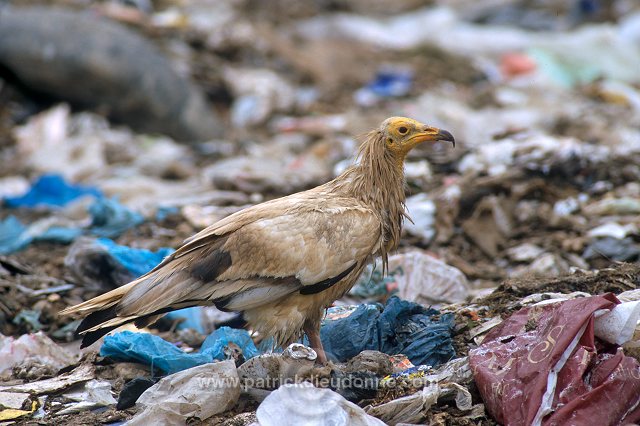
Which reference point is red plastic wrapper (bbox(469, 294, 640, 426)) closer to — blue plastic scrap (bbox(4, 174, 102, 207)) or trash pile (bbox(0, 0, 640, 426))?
trash pile (bbox(0, 0, 640, 426))

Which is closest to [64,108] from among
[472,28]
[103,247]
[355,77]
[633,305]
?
[355,77]

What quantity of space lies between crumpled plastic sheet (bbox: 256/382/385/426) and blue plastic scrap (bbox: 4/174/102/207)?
17.4ft

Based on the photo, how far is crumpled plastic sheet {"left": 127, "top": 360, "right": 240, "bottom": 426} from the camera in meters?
3.91

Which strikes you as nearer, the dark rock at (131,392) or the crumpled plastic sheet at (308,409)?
the crumpled plastic sheet at (308,409)

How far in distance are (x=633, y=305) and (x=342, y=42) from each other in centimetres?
1109

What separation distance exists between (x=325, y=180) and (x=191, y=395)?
14.8ft

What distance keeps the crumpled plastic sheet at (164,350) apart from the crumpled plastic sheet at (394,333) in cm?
45

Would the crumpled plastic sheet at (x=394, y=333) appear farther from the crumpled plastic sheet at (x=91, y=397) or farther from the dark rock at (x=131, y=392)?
the crumpled plastic sheet at (x=91, y=397)

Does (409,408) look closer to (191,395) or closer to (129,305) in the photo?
(191,395)

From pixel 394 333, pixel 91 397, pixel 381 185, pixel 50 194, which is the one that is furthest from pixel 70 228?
pixel 394 333

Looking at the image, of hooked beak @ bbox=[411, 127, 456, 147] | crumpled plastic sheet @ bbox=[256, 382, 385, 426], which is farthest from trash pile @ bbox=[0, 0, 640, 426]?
hooked beak @ bbox=[411, 127, 456, 147]

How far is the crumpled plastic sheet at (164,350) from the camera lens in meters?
4.53

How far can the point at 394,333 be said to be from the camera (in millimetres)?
4688

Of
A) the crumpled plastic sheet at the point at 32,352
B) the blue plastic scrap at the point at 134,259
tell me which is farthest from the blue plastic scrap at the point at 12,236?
the crumpled plastic sheet at the point at 32,352
